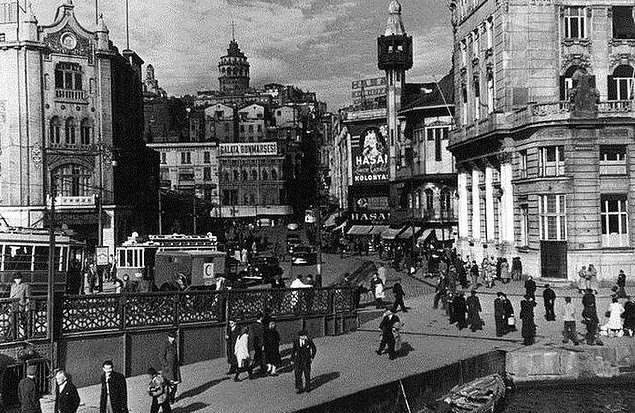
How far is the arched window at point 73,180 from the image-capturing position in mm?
60719

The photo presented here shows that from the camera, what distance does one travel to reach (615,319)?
31.0 m

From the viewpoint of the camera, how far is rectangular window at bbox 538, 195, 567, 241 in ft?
150

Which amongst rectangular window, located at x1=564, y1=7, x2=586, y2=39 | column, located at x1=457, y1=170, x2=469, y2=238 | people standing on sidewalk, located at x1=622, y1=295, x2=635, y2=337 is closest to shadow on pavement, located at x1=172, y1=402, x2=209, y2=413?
people standing on sidewalk, located at x1=622, y1=295, x2=635, y2=337

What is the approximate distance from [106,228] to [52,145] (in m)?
7.19

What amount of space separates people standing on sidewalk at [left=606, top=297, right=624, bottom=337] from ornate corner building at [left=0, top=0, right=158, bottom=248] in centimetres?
3598

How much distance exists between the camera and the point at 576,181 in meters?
44.9

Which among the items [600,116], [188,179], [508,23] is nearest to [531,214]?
[600,116]

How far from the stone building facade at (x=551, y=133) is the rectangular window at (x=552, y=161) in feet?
0.19

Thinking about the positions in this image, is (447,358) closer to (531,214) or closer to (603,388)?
(603,388)

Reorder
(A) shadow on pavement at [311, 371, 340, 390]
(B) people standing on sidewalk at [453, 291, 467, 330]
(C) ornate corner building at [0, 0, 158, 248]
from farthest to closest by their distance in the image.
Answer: (C) ornate corner building at [0, 0, 158, 248] → (B) people standing on sidewalk at [453, 291, 467, 330] → (A) shadow on pavement at [311, 371, 340, 390]

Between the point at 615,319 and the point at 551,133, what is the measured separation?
17047 mm

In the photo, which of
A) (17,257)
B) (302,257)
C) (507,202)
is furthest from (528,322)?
(302,257)

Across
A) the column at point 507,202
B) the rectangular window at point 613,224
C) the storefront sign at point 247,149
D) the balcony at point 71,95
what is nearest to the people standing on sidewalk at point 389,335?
the rectangular window at point 613,224

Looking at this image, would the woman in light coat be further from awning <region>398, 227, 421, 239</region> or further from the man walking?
awning <region>398, 227, 421, 239</region>
